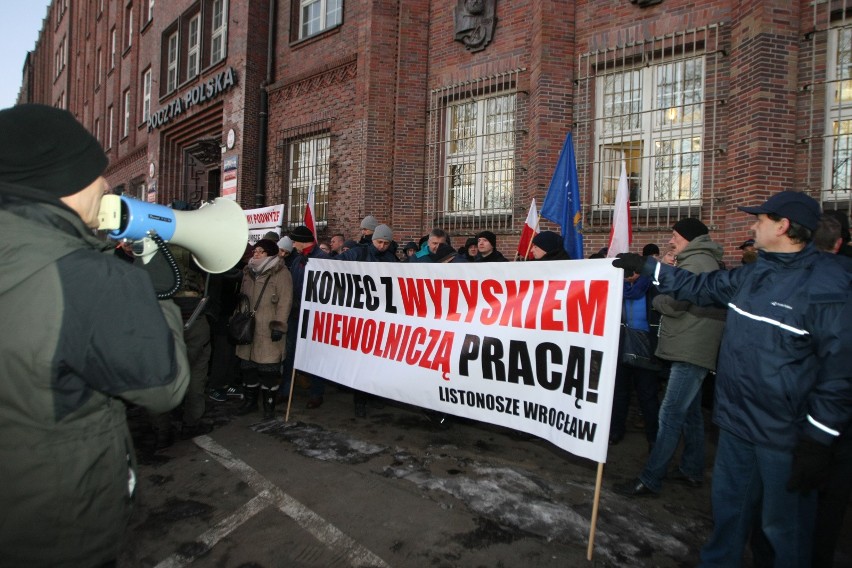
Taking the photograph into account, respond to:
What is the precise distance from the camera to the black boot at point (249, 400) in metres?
5.72

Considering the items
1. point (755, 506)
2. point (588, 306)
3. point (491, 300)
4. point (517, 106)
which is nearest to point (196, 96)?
point (517, 106)

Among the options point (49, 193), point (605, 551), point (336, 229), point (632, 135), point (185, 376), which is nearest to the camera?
point (49, 193)

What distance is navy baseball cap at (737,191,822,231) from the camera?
2465mm

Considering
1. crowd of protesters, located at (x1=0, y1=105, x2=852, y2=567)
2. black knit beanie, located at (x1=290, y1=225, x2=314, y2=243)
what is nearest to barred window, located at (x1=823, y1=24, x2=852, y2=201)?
crowd of protesters, located at (x1=0, y1=105, x2=852, y2=567)

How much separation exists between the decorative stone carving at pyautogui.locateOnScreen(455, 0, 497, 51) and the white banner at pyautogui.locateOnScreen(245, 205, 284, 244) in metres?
5.03

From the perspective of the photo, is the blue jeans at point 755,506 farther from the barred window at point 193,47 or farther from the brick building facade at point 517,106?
the barred window at point 193,47

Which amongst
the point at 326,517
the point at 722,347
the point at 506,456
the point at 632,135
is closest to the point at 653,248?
the point at 632,135

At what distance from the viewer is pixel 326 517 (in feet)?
10.9

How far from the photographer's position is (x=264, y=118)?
43.3ft

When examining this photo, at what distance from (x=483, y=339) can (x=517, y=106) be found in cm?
651

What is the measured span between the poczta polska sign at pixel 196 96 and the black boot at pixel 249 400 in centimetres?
1024

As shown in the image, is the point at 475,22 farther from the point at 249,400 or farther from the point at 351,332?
the point at 249,400

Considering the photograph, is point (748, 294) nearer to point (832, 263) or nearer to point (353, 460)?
point (832, 263)

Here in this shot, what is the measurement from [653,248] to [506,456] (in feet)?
11.0
